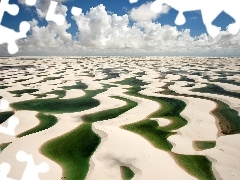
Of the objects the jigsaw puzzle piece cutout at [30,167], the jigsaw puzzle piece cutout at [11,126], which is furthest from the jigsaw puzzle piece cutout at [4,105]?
the jigsaw puzzle piece cutout at [30,167]

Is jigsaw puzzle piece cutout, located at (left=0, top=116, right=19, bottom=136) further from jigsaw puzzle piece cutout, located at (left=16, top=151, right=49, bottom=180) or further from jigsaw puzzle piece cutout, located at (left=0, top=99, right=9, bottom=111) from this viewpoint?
jigsaw puzzle piece cutout, located at (left=16, top=151, right=49, bottom=180)

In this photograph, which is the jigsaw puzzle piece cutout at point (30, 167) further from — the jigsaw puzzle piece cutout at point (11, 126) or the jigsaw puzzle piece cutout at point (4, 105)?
the jigsaw puzzle piece cutout at point (4, 105)

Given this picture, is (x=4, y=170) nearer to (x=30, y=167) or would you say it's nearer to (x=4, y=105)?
(x=30, y=167)

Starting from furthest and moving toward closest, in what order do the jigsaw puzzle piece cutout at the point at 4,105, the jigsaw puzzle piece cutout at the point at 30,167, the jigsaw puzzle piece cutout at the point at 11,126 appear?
the jigsaw puzzle piece cutout at the point at 4,105, the jigsaw puzzle piece cutout at the point at 11,126, the jigsaw puzzle piece cutout at the point at 30,167

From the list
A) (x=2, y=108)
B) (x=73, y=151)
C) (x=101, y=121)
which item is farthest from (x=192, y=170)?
(x=2, y=108)

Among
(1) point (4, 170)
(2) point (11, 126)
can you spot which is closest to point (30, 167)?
(1) point (4, 170)

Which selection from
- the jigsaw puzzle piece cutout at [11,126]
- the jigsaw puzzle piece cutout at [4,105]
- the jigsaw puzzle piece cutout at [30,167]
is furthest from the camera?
the jigsaw puzzle piece cutout at [4,105]

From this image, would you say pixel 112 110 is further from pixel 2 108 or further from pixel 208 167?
pixel 208 167

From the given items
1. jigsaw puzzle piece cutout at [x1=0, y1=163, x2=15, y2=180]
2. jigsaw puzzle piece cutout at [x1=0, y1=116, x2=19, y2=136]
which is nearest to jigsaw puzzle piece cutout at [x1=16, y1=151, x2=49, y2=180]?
jigsaw puzzle piece cutout at [x1=0, y1=163, x2=15, y2=180]

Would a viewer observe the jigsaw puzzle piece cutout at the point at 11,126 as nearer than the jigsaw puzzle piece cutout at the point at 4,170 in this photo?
No
